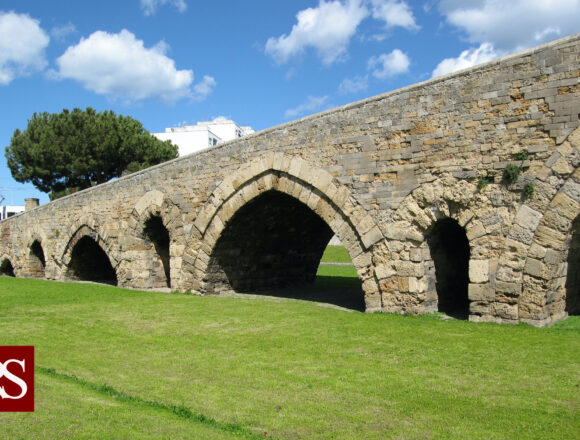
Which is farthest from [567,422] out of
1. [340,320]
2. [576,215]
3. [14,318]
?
[14,318]

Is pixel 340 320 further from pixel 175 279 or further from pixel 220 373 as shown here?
pixel 175 279

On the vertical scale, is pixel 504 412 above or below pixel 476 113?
below

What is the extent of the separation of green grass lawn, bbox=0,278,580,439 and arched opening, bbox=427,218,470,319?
115 cm

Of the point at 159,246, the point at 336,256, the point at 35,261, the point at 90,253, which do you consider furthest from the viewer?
the point at 336,256

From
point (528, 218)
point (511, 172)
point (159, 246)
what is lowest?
point (159, 246)

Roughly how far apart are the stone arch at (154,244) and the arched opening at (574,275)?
875 centimetres

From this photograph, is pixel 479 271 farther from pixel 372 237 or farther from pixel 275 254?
pixel 275 254

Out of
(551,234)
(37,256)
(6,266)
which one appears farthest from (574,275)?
(6,266)

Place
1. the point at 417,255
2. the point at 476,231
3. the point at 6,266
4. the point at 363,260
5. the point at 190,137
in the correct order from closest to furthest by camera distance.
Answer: the point at 476,231, the point at 417,255, the point at 363,260, the point at 6,266, the point at 190,137

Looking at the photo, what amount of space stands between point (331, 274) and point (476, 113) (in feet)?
36.7

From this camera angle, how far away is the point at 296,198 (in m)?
11.3

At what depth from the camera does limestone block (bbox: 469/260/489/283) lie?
8.31 m

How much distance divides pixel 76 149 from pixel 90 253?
1337 centimetres

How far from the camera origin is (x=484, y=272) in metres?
8.33
